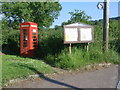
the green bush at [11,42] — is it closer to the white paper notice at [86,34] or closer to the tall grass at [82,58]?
the tall grass at [82,58]

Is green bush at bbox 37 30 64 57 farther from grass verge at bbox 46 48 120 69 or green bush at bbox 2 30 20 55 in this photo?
green bush at bbox 2 30 20 55

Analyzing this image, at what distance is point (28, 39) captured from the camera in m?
11.1

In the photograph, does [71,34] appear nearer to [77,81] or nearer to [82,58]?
[82,58]

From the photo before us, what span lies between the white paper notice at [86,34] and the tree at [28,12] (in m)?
16.0

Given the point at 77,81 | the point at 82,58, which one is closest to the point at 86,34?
the point at 82,58

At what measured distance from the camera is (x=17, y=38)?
12453mm

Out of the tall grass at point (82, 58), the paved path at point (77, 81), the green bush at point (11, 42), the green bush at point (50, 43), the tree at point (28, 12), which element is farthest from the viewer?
the tree at point (28, 12)

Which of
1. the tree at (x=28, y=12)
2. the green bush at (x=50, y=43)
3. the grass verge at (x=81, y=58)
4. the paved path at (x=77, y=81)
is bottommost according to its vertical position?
the paved path at (x=77, y=81)

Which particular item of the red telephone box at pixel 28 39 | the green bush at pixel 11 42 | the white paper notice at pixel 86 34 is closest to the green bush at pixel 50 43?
the red telephone box at pixel 28 39

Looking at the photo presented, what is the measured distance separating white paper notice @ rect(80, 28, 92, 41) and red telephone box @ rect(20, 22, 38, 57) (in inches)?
132

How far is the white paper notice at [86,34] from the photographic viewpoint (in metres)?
8.88

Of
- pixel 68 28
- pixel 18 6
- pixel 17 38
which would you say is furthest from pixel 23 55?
Answer: pixel 18 6

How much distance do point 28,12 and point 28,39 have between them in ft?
45.0

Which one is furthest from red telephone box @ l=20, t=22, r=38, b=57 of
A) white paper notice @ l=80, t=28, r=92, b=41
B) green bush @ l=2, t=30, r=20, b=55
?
white paper notice @ l=80, t=28, r=92, b=41
